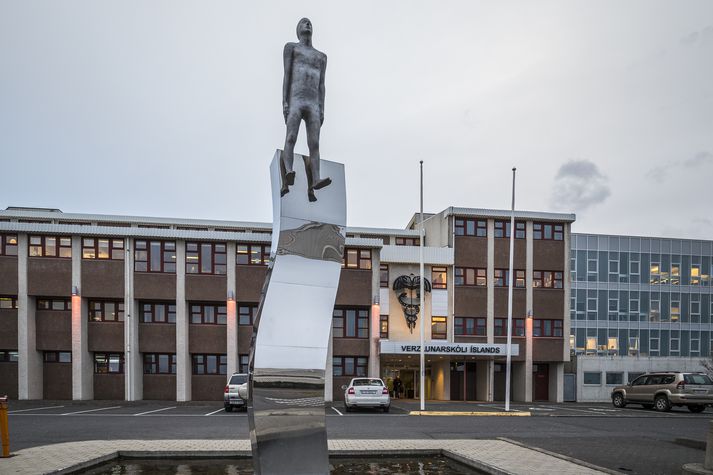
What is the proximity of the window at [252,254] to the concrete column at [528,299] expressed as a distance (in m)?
15.6

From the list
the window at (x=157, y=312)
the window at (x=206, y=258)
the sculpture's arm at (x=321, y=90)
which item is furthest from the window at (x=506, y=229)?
the sculpture's arm at (x=321, y=90)

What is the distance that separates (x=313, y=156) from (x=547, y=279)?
29098 mm

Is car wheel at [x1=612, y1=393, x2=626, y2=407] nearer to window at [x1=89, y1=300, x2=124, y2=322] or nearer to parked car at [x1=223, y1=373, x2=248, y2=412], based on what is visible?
parked car at [x1=223, y1=373, x2=248, y2=412]

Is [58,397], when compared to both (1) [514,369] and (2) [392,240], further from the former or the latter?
(1) [514,369]

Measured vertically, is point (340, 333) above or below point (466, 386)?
above

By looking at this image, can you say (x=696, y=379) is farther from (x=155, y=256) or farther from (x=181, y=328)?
(x=155, y=256)

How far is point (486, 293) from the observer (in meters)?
34.6

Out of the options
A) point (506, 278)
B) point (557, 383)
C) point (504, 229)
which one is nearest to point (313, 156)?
point (504, 229)

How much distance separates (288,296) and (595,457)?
27.1 feet

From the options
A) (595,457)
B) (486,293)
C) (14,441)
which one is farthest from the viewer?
(486,293)

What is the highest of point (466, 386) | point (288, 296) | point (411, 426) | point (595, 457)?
point (288, 296)

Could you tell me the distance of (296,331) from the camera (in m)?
8.95

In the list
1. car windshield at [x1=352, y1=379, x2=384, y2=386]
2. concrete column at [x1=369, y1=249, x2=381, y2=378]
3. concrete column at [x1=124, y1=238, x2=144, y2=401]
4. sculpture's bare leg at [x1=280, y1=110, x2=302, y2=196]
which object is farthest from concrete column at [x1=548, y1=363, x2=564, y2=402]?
sculpture's bare leg at [x1=280, y1=110, x2=302, y2=196]

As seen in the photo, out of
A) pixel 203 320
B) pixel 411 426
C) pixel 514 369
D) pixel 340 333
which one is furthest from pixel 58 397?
pixel 514 369
